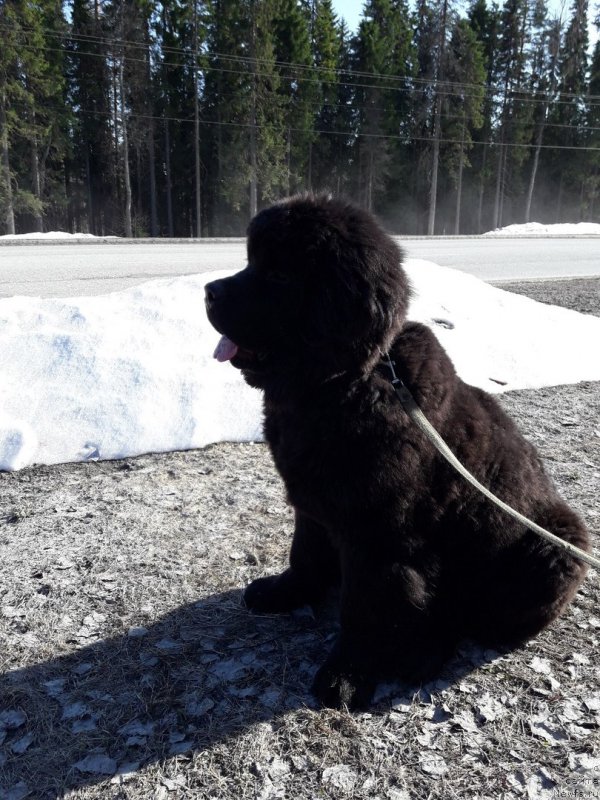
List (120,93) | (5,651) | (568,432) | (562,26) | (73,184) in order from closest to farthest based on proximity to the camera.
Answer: (5,651), (568,432), (120,93), (73,184), (562,26)

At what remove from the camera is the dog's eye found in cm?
218

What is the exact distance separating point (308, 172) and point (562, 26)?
20.6m

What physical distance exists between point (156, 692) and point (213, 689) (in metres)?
0.20

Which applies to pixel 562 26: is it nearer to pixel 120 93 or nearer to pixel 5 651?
pixel 120 93

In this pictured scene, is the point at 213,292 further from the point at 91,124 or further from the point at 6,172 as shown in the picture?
the point at 91,124

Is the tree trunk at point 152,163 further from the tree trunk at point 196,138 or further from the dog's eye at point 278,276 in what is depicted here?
the dog's eye at point 278,276

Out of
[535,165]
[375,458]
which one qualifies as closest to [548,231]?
[535,165]

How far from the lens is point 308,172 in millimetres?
38969

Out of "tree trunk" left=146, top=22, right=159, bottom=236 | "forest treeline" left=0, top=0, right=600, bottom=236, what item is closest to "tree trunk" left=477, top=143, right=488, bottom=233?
"forest treeline" left=0, top=0, right=600, bottom=236

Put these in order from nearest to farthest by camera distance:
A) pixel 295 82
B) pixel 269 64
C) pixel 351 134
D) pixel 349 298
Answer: pixel 349 298
pixel 269 64
pixel 295 82
pixel 351 134

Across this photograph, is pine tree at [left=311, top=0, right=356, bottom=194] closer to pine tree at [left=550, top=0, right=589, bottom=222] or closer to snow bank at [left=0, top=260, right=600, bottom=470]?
pine tree at [left=550, top=0, right=589, bottom=222]

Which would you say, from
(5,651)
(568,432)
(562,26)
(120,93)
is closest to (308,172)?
(120,93)

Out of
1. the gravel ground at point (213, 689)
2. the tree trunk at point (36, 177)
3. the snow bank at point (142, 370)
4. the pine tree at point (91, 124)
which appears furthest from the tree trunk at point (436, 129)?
the gravel ground at point (213, 689)

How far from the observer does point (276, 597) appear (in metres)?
2.71
